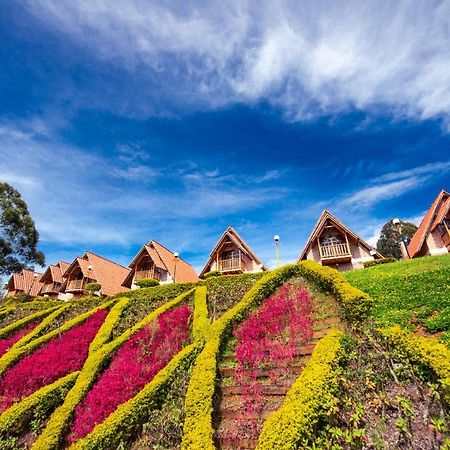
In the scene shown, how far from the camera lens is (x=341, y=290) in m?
9.70

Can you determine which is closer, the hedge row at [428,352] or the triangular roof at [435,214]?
the hedge row at [428,352]

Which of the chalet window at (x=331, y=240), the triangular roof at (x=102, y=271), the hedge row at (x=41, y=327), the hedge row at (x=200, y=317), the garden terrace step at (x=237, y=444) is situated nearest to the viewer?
the garden terrace step at (x=237, y=444)

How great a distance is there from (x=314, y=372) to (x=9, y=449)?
8108 mm

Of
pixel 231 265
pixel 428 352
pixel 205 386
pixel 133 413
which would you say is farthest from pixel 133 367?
pixel 231 265

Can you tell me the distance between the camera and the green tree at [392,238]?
1863 inches

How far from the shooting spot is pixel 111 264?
Result: 116ft

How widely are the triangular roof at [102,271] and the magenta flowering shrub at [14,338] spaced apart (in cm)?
1403

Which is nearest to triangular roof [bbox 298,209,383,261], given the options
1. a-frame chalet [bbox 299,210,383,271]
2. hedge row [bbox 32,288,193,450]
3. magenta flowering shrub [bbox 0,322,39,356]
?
a-frame chalet [bbox 299,210,383,271]

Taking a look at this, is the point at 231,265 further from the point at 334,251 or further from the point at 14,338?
the point at 14,338

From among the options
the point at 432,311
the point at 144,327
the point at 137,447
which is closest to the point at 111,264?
the point at 144,327

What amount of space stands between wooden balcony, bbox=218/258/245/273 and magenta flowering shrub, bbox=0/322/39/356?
15311 millimetres

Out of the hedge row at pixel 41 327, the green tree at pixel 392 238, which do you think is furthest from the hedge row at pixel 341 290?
the green tree at pixel 392 238

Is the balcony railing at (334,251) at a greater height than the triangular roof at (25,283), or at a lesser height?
lesser

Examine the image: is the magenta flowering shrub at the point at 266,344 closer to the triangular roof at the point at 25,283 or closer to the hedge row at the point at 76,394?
the hedge row at the point at 76,394
